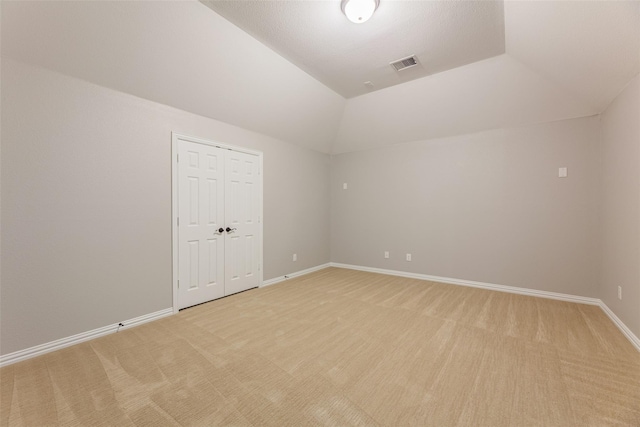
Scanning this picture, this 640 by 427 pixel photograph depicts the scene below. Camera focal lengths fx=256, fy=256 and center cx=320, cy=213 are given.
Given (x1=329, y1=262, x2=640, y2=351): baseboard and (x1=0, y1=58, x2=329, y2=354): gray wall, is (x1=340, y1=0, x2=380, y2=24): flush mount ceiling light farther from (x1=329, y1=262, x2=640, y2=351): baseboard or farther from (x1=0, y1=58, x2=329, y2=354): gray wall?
(x1=329, y1=262, x2=640, y2=351): baseboard

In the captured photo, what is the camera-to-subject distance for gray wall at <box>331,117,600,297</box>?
3.56 meters

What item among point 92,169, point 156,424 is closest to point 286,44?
point 92,169

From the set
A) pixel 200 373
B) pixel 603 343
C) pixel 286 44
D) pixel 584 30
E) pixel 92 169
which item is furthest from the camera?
pixel 286 44

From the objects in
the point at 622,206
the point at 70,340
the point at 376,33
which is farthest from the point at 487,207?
the point at 70,340

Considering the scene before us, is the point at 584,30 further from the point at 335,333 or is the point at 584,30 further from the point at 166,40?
the point at 166,40

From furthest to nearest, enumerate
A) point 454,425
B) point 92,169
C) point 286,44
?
point 286,44
point 92,169
point 454,425

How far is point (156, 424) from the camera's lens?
1.53 metres

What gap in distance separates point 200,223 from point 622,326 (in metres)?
4.99

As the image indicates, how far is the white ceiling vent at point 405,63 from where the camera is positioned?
3.23m

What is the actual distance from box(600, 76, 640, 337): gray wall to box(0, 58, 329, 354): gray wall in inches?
191

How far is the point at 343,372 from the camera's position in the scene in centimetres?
200

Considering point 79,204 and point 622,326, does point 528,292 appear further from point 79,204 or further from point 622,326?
point 79,204

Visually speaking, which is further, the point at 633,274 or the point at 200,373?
the point at 633,274

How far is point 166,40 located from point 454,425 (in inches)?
154
